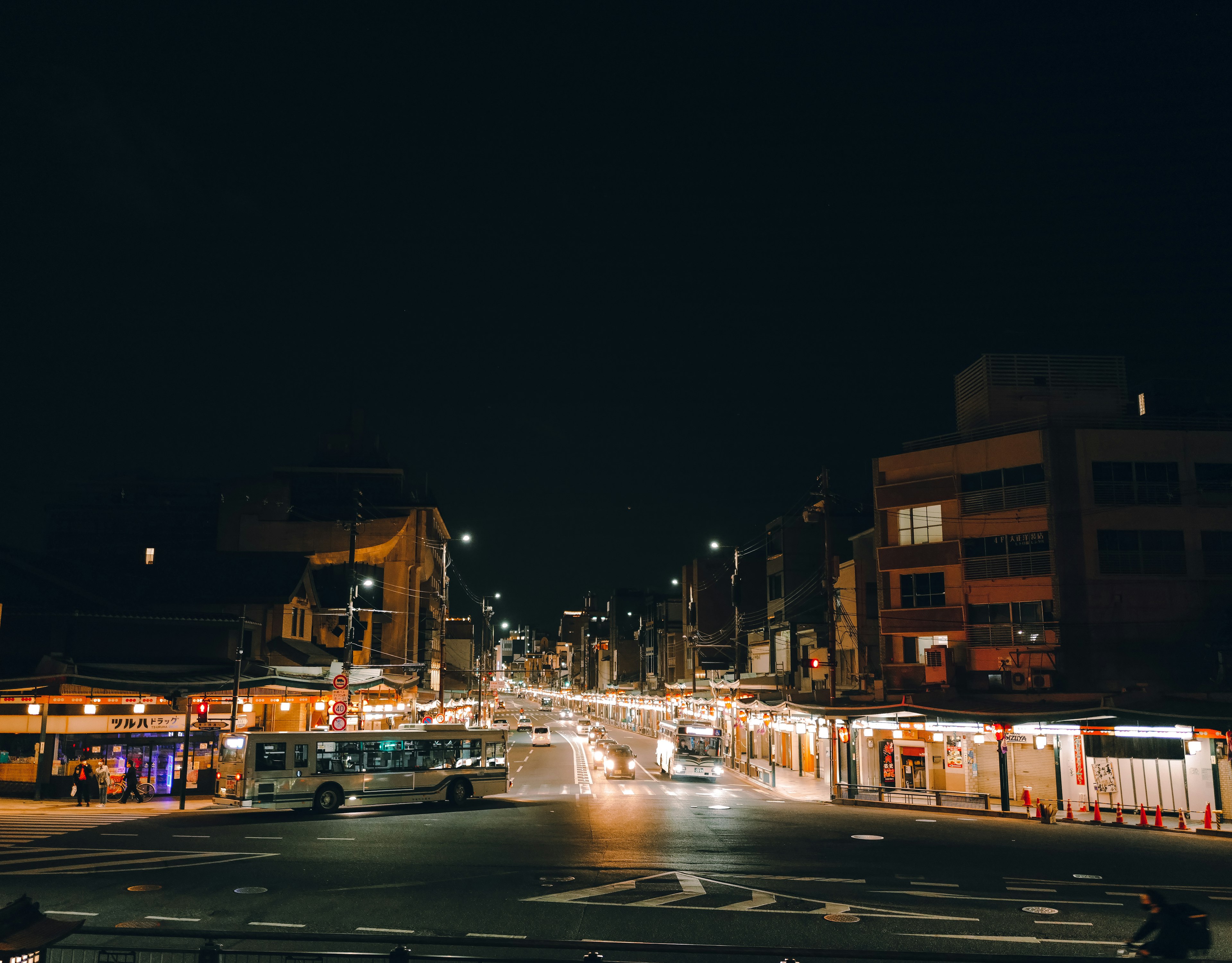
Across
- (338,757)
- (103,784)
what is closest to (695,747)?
(338,757)

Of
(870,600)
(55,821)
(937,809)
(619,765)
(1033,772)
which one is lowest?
(619,765)

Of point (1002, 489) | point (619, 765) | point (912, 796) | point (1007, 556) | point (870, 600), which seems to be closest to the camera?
point (912, 796)

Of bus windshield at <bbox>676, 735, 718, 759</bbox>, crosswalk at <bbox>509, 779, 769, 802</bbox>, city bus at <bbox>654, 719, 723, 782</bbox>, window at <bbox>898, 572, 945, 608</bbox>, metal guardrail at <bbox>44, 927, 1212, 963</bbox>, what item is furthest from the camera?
bus windshield at <bbox>676, 735, 718, 759</bbox>

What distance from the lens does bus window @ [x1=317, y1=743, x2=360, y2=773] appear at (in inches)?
1232

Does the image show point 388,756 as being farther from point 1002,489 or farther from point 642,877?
point 1002,489

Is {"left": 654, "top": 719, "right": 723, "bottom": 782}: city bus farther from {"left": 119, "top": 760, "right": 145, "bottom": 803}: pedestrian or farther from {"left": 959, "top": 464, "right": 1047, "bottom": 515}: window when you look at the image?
{"left": 119, "top": 760, "right": 145, "bottom": 803}: pedestrian

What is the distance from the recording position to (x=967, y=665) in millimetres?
43906

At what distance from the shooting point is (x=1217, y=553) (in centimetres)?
4131

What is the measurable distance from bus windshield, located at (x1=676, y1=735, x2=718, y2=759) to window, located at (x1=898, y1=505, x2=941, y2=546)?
15.4 m

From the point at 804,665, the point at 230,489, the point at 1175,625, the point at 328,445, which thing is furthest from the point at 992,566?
the point at 328,445

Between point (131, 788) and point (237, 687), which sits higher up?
point (237, 687)

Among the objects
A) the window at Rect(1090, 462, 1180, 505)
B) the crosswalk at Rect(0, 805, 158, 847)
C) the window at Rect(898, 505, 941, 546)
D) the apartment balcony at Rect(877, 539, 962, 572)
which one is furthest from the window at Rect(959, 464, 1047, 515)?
the crosswalk at Rect(0, 805, 158, 847)

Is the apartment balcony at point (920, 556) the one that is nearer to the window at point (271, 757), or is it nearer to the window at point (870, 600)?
the window at point (870, 600)

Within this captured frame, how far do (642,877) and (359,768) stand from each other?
17597mm
